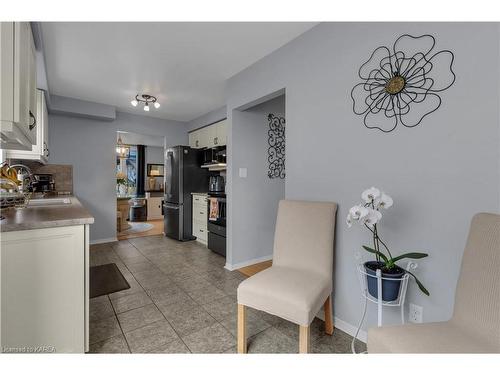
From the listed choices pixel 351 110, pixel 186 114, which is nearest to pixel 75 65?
pixel 186 114

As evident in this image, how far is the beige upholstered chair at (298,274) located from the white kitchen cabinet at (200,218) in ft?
7.94

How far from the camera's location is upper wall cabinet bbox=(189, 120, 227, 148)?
4121 millimetres

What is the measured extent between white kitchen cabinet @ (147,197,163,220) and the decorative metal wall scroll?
16.2 ft

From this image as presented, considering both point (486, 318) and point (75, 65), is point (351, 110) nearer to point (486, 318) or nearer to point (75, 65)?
point (486, 318)

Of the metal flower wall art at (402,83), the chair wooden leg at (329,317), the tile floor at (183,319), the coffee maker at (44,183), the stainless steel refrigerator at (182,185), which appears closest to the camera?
the metal flower wall art at (402,83)

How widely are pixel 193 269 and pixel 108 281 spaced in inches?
37.1

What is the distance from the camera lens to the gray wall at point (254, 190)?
3084 mm

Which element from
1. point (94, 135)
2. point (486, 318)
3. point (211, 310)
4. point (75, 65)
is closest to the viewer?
point (486, 318)

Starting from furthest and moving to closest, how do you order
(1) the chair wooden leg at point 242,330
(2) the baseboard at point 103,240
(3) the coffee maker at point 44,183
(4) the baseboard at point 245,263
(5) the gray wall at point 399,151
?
1. (2) the baseboard at point 103,240
2. (3) the coffee maker at point 44,183
3. (4) the baseboard at point 245,263
4. (1) the chair wooden leg at point 242,330
5. (5) the gray wall at point 399,151

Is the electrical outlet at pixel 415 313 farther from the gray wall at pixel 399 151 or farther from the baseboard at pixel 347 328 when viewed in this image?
the baseboard at pixel 347 328

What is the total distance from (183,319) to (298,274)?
104 cm

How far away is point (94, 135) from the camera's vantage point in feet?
13.9

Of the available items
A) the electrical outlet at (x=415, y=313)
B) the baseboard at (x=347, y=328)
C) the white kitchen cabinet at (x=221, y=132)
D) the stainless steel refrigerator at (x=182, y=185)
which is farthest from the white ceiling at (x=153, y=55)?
the baseboard at (x=347, y=328)

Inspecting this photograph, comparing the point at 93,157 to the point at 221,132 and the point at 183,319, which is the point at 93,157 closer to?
the point at 221,132
